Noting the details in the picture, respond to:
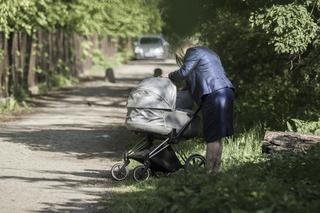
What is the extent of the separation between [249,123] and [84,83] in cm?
1847

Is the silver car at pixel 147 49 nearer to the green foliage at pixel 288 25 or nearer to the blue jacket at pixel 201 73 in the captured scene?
the green foliage at pixel 288 25

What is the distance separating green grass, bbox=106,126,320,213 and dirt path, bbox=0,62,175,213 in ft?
2.34

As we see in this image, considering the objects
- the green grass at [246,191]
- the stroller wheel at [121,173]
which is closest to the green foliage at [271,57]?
the stroller wheel at [121,173]

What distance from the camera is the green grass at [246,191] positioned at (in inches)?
205

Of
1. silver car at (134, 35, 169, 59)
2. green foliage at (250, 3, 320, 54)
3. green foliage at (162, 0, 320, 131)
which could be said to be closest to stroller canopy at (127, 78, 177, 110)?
green foliage at (162, 0, 320, 131)

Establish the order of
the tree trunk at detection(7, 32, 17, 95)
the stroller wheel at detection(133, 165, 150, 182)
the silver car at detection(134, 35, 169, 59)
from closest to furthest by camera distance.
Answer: the stroller wheel at detection(133, 165, 150, 182) → the tree trunk at detection(7, 32, 17, 95) → the silver car at detection(134, 35, 169, 59)

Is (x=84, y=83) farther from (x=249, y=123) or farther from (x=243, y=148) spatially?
(x=243, y=148)

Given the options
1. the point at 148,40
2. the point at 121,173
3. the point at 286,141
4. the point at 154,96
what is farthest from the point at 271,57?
the point at 148,40

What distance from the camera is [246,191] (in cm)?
547

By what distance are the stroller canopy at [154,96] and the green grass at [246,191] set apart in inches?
52.5

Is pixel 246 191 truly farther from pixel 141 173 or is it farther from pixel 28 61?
pixel 28 61

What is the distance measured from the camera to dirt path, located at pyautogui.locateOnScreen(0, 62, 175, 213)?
7930mm

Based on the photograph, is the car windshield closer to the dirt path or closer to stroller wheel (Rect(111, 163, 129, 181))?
the dirt path

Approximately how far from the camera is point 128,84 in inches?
1225
